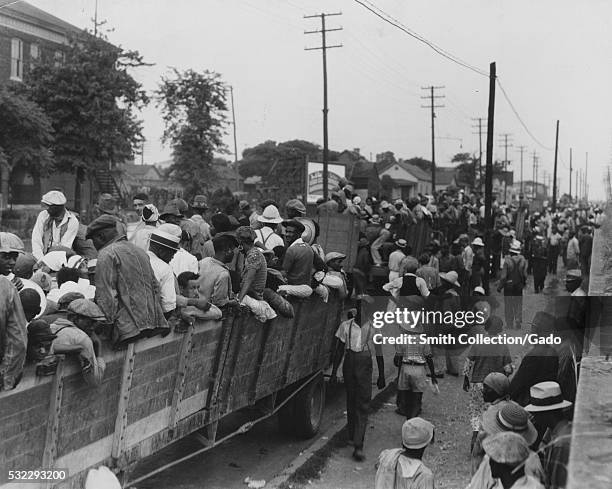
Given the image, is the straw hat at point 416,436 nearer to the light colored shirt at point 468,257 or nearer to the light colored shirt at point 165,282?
the light colored shirt at point 165,282

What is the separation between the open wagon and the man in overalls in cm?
42

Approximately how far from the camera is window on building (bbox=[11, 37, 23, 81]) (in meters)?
26.1

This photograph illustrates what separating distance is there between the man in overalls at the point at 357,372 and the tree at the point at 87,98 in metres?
18.5

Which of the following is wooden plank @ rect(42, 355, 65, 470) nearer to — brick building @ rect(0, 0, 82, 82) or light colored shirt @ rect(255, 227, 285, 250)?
light colored shirt @ rect(255, 227, 285, 250)

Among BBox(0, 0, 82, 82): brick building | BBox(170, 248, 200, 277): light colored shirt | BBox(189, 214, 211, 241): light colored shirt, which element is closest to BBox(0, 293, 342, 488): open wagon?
BBox(170, 248, 200, 277): light colored shirt

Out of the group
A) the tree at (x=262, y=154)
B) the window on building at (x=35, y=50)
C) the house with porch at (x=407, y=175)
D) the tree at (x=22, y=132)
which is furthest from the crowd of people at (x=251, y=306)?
the house with porch at (x=407, y=175)

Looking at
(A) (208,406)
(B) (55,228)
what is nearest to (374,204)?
(B) (55,228)

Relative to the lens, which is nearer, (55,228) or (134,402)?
(134,402)

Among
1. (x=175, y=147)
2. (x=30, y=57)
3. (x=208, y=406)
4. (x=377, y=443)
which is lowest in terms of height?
(x=377, y=443)

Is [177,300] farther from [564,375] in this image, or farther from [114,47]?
[114,47]

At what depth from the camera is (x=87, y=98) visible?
23.5 meters

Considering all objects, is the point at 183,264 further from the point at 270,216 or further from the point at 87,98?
the point at 87,98

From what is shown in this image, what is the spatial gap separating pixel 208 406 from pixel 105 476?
126cm

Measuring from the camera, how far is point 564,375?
5.33 meters
